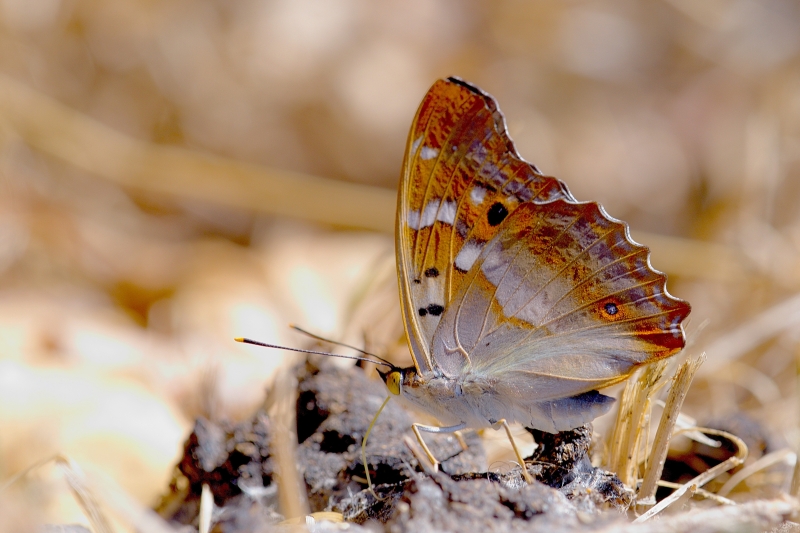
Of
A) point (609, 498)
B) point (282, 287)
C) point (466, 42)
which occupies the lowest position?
point (609, 498)

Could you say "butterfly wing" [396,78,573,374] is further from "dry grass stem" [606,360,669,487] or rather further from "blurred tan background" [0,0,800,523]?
"blurred tan background" [0,0,800,523]

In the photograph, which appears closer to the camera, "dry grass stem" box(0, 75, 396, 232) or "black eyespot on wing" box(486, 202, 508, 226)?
"black eyespot on wing" box(486, 202, 508, 226)

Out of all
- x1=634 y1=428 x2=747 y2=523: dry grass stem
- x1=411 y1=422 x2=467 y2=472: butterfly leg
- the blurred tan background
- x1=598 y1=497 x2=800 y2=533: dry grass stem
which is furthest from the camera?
the blurred tan background

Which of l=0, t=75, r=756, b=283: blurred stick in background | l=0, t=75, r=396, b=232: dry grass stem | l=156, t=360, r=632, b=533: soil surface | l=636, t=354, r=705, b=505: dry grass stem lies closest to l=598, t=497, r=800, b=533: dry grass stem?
l=156, t=360, r=632, b=533: soil surface

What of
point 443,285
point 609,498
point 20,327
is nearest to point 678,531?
point 609,498

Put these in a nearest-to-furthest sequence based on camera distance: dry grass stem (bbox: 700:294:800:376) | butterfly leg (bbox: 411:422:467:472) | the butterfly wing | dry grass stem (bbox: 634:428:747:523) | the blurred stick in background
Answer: dry grass stem (bbox: 634:428:747:523)
butterfly leg (bbox: 411:422:467:472)
the butterfly wing
dry grass stem (bbox: 700:294:800:376)
the blurred stick in background

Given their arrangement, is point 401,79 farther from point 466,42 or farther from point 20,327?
point 20,327

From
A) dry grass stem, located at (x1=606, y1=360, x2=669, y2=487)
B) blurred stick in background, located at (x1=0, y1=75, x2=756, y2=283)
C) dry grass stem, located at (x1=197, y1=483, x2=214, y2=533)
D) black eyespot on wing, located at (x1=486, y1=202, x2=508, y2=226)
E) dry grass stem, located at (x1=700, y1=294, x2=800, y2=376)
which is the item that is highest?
blurred stick in background, located at (x1=0, y1=75, x2=756, y2=283)

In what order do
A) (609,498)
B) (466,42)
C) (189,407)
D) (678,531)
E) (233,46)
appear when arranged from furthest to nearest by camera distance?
1. (466,42)
2. (233,46)
3. (189,407)
4. (609,498)
5. (678,531)
